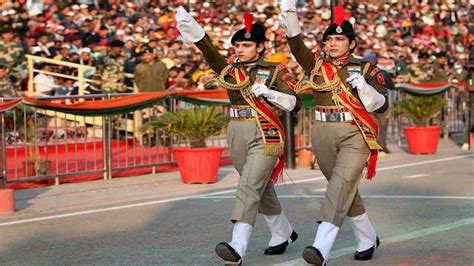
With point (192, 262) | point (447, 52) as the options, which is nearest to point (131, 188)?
point (192, 262)

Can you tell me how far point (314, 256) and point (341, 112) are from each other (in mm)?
1111

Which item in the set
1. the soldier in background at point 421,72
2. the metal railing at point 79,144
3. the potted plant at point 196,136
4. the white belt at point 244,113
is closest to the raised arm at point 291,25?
the white belt at point 244,113

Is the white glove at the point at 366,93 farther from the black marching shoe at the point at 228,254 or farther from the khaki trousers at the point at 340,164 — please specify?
the black marching shoe at the point at 228,254

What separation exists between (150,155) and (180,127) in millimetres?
1433

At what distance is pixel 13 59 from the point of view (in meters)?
18.7

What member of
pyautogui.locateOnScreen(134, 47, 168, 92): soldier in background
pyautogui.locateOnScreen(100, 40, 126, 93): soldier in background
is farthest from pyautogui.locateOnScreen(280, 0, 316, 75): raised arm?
pyautogui.locateOnScreen(100, 40, 126, 93): soldier in background

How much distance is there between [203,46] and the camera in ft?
26.6

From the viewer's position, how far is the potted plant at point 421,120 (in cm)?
1827

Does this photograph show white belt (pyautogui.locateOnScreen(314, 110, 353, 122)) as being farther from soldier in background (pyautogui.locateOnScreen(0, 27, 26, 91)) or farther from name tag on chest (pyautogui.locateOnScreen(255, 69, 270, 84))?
soldier in background (pyautogui.locateOnScreen(0, 27, 26, 91))

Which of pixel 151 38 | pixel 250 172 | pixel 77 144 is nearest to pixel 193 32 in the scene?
pixel 250 172

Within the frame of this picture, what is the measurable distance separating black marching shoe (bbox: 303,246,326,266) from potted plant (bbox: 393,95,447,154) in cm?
1096

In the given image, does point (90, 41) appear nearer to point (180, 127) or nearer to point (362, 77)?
point (180, 127)

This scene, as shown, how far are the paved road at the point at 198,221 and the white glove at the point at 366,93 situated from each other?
117 centimetres

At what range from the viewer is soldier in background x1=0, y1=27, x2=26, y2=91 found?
1830 centimetres
